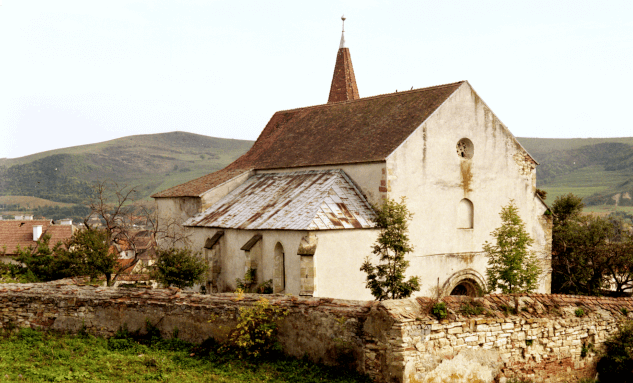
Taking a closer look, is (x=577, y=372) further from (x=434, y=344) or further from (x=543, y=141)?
(x=543, y=141)

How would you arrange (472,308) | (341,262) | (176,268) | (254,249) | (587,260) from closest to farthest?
(472,308) → (341,262) → (176,268) → (254,249) → (587,260)

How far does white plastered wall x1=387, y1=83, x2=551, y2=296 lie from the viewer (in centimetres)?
2558

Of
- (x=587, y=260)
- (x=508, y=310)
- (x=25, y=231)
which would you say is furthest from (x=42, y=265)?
(x=25, y=231)

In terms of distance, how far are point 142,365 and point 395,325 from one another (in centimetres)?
620

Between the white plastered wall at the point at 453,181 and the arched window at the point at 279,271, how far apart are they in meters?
5.41

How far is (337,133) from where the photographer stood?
3070 centimetres

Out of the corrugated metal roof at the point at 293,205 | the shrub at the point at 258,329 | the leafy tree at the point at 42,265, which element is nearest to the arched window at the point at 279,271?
the corrugated metal roof at the point at 293,205

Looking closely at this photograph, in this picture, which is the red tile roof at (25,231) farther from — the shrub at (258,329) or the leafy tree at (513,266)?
the shrub at (258,329)

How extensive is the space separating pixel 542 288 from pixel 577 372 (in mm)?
15044

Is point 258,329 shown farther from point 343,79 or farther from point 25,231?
point 25,231

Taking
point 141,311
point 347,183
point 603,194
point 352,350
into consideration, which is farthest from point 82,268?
point 603,194

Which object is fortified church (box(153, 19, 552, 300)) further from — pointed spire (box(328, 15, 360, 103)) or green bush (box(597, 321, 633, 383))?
pointed spire (box(328, 15, 360, 103))

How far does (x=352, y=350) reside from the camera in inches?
526

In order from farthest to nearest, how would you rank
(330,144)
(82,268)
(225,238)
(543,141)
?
(543,141)
(330,144)
(225,238)
(82,268)
